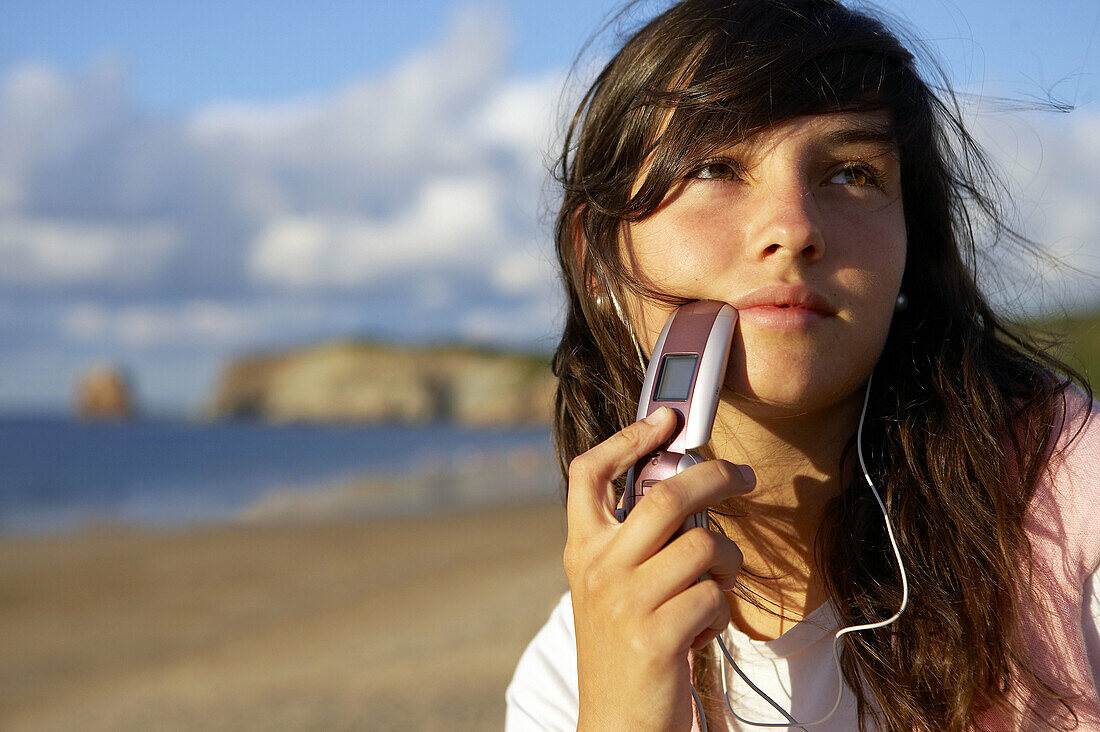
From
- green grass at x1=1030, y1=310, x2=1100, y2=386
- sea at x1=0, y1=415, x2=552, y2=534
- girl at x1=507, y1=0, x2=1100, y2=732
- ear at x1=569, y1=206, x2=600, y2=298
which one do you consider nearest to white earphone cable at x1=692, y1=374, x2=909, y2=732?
girl at x1=507, y1=0, x2=1100, y2=732

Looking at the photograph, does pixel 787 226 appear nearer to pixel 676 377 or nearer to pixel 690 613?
pixel 676 377

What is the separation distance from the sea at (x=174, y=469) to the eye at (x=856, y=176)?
729 inches

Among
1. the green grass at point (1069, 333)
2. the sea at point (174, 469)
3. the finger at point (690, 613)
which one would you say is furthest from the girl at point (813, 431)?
the sea at point (174, 469)

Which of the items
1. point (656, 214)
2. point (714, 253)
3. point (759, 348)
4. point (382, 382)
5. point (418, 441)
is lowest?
point (759, 348)

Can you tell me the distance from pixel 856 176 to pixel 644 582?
0.80 m

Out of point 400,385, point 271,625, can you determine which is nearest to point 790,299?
point 271,625

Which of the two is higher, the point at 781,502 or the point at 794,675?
the point at 781,502

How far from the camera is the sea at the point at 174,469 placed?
67.4 feet

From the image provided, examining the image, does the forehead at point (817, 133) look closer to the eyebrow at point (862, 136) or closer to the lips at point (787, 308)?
the eyebrow at point (862, 136)

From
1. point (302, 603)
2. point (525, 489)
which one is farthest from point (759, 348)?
point (525, 489)

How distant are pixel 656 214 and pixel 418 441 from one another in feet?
167

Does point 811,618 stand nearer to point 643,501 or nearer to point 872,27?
point 643,501

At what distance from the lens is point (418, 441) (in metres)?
51.7

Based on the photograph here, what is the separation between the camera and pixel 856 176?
158 centimetres
